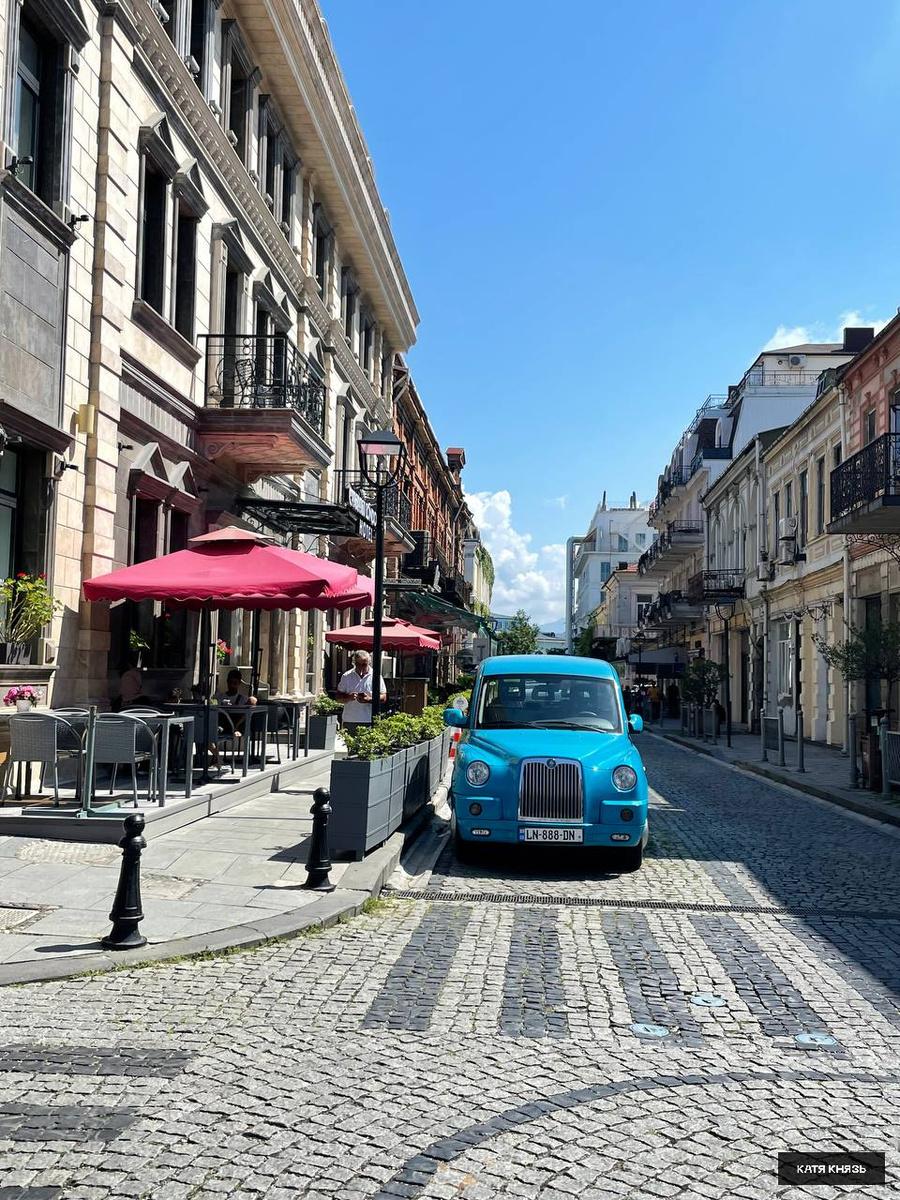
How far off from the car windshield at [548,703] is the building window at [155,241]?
8397 millimetres

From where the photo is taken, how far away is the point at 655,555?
5434cm

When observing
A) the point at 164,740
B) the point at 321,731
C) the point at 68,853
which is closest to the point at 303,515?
the point at 321,731

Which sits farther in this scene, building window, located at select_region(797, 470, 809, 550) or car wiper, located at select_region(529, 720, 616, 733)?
building window, located at select_region(797, 470, 809, 550)

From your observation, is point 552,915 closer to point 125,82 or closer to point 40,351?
point 40,351

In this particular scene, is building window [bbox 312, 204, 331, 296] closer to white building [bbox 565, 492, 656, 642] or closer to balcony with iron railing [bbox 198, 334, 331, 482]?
balcony with iron railing [bbox 198, 334, 331, 482]

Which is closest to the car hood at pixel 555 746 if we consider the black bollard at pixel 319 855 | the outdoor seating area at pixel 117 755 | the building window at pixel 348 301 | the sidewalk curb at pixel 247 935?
the sidewalk curb at pixel 247 935

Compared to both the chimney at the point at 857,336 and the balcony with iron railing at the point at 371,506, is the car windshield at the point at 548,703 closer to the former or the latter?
the balcony with iron railing at the point at 371,506

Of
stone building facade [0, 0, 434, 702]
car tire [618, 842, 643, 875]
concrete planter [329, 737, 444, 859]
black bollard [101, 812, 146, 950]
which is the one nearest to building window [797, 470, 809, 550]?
stone building facade [0, 0, 434, 702]

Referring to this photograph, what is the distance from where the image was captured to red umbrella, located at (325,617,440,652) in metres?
22.0

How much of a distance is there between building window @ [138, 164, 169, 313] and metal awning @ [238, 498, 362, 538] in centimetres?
455

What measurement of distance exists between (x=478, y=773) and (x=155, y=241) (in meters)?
10.2

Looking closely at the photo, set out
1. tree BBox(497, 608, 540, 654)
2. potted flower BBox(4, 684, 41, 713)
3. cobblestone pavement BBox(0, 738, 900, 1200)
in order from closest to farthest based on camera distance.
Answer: cobblestone pavement BBox(0, 738, 900, 1200), potted flower BBox(4, 684, 41, 713), tree BBox(497, 608, 540, 654)

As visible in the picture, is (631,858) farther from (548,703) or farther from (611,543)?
→ (611,543)

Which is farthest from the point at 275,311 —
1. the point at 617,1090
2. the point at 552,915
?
the point at 617,1090
